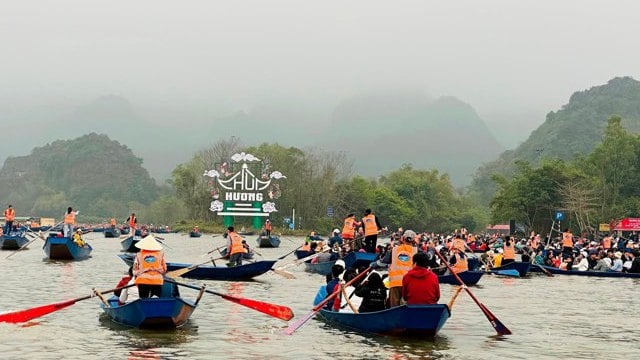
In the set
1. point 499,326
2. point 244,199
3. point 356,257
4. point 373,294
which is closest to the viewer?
point 373,294

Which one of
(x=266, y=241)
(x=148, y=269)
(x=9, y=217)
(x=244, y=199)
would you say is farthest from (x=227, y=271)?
(x=244, y=199)

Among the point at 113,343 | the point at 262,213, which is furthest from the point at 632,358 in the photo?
the point at 262,213

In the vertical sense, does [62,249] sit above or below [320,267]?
above

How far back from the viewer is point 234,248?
3145 centimetres

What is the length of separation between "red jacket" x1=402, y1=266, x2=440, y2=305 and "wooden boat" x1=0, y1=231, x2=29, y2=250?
40.5 m

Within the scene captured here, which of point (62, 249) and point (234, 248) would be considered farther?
point (62, 249)

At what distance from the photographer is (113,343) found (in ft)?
54.1

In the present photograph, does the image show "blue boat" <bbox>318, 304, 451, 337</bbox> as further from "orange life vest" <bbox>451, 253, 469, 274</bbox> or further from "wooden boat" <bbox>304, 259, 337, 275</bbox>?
"wooden boat" <bbox>304, 259, 337, 275</bbox>

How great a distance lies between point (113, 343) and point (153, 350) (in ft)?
4.18

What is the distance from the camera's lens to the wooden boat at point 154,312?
56.1 feet

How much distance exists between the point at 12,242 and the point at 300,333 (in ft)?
126

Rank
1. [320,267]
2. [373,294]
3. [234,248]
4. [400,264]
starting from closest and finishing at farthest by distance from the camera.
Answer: [400,264] → [373,294] → [234,248] → [320,267]

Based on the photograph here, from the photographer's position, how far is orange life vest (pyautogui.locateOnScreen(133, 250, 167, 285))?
690 inches

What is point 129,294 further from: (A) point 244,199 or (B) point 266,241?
(A) point 244,199
